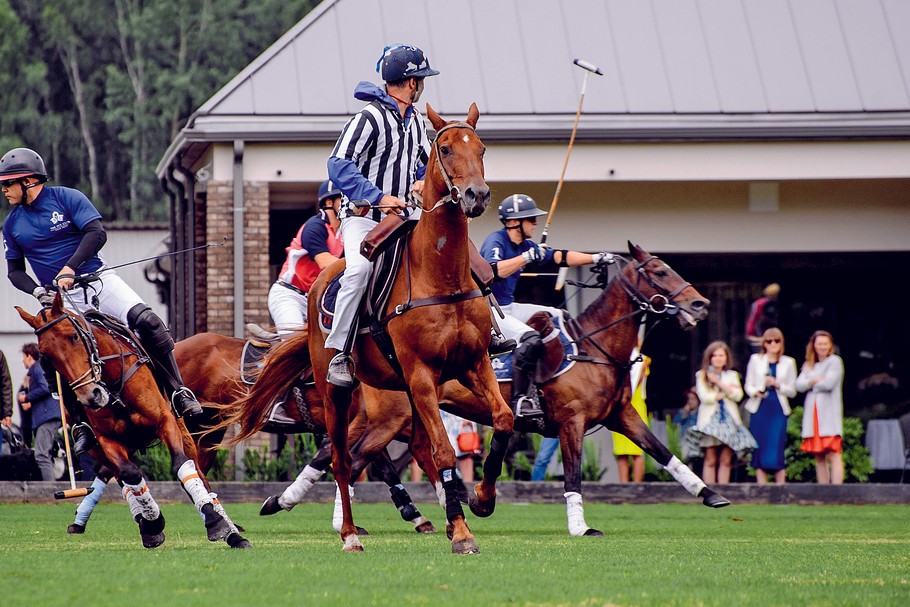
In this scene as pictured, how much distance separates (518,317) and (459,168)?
186 inches

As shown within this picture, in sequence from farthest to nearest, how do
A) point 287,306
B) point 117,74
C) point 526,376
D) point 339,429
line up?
point 117,74
point 287,306
point 526,376
point 339,429

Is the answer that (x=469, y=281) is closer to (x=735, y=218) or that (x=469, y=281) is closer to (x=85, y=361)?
(x=85, y=361)

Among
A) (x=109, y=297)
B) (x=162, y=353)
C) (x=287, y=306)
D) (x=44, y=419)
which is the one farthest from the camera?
(x=44, y=419)

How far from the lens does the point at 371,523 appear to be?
525 inches

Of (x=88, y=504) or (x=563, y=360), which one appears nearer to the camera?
(x=88, y=504)

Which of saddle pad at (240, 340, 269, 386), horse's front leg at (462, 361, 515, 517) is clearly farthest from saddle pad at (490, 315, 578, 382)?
horse's front leg at (462, 361, 515, 517)

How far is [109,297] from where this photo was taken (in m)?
10.3

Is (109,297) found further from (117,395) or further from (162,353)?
(117,395)

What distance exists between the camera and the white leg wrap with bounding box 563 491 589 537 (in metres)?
11.4

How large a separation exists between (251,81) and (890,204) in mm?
8776

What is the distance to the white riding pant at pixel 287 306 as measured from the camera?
13.6 metres

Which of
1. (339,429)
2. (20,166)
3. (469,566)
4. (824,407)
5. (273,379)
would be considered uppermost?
(20,166)

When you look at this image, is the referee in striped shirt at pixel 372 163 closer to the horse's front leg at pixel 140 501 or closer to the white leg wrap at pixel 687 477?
the horse's front leg at pixel 140 501

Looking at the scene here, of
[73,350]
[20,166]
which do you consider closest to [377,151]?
[73,350]
